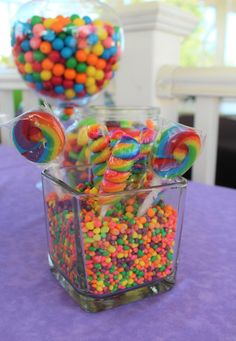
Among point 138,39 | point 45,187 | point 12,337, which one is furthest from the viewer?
point 138,39

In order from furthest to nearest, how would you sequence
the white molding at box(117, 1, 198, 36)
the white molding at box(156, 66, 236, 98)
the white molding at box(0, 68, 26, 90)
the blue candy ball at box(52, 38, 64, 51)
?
the white molding at box(0, 68, 26, 90) < the white molding at box(117, 1, 198, 36) < the white molding at box(156, 66, 236, 98) < the blue candy ball at box(52, 38, 64, 51)

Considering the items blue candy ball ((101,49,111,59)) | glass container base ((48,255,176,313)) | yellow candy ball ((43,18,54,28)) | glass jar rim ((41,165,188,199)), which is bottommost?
glass container base ((48,255,176,313))

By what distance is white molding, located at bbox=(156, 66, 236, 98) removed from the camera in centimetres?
87

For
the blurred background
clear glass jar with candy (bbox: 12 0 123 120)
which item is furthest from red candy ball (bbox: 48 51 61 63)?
the blurred background

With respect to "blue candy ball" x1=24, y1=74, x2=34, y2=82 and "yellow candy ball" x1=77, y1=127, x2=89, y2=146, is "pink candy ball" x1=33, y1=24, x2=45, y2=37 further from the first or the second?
"yellow candy ball" x1=77, y1=127, x2=89, y2=146

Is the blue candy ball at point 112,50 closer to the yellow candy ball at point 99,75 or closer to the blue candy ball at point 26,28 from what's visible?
the yellow candy ball at point 99,75

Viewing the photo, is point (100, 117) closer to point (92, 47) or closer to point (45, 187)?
point (45, 187)

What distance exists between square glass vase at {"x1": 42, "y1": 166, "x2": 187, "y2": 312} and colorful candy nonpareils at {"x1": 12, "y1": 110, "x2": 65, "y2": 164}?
36mm

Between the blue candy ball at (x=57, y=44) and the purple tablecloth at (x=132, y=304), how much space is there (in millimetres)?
322

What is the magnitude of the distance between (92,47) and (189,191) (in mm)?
335

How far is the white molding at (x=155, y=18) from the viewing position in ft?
3.24

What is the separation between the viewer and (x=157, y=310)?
378 millimetres

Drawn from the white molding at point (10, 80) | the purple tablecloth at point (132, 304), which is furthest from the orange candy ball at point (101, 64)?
the white molding at point (10, 80)

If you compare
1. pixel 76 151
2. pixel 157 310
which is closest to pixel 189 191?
pixel 76 151
